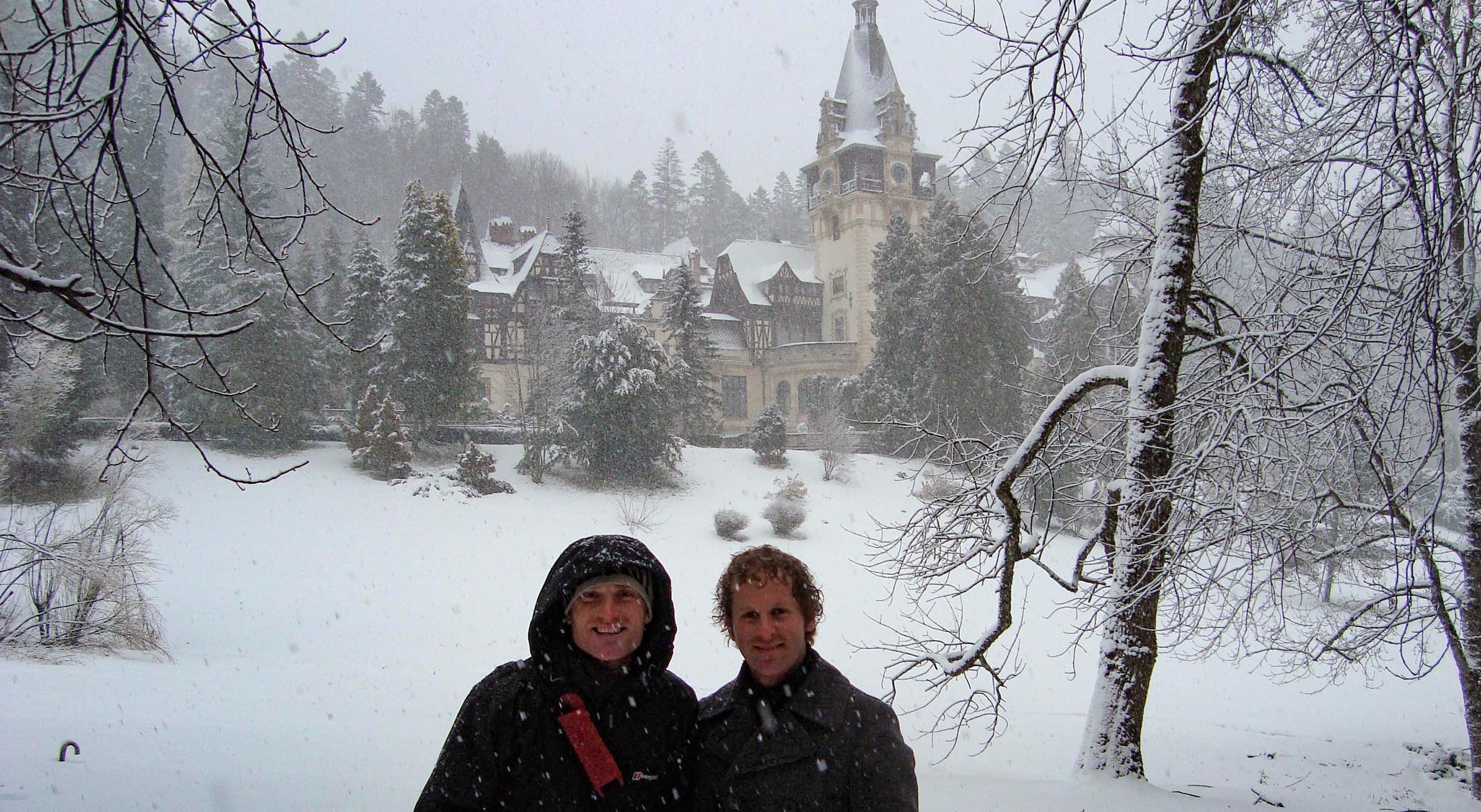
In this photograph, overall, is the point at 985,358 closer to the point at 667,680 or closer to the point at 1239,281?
the point at 1239,281

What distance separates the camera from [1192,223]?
17.6 feet

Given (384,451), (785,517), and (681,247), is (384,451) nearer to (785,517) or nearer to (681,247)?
(785,517)

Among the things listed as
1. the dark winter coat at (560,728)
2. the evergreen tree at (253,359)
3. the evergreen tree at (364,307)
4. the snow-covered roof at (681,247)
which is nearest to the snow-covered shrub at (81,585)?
the evergreen tree at (253,359)

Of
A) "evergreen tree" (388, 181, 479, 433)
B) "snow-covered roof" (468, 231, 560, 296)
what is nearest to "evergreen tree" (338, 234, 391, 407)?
"evergreen tree" (388, 181, 479, 433)

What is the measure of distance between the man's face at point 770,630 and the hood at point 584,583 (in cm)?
22

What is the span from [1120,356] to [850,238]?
28.6 meters

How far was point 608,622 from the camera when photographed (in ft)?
6.99

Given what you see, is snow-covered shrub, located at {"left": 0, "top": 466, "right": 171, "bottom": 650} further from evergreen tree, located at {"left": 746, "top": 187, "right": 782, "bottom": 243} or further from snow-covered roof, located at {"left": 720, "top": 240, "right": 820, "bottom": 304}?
evergreen tree, located at {"left": 746, "top": 187, "right": 782, "bottom": 243}

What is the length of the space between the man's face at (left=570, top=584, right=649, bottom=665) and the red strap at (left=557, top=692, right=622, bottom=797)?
0.48ft

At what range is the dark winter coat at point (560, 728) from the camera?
201 cm

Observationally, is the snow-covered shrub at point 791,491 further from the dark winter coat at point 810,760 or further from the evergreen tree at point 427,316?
the dark winter coat at point 810,760

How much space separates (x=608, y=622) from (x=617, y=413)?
57.1 ft

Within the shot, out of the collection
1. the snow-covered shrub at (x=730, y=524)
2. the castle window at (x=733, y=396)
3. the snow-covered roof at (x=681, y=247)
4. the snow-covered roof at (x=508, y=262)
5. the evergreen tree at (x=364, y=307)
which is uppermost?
the snow-covered roof at (x=681, y=247)

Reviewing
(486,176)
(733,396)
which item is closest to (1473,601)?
(733,396)
